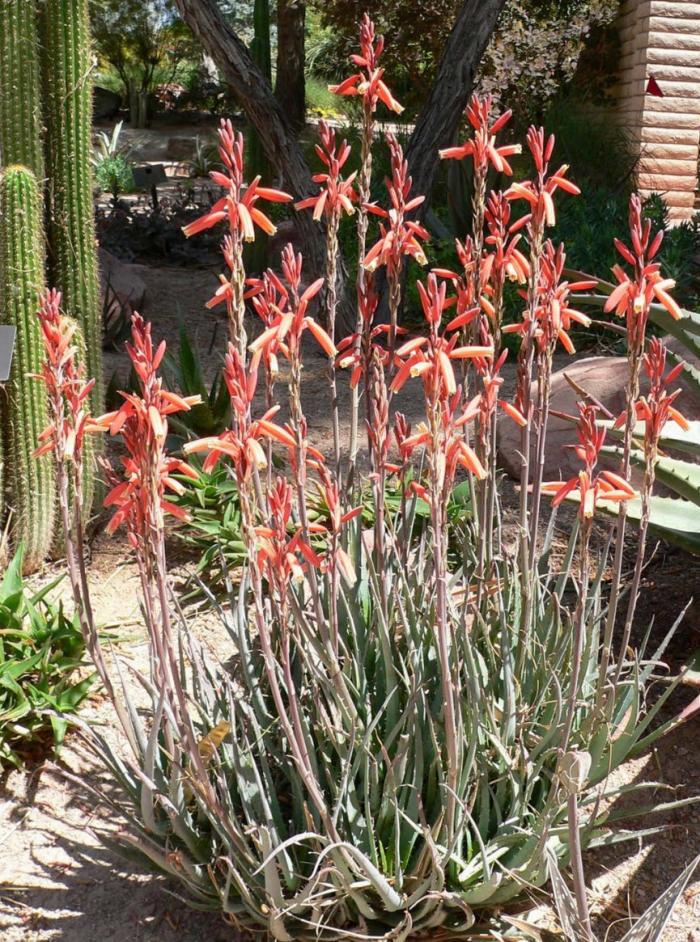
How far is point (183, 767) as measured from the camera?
165 centimetres

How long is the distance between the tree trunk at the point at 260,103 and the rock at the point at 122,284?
1.31m

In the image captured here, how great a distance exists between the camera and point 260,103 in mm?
5430

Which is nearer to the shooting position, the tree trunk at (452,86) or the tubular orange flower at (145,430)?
the tubular orange flower at (145,430)

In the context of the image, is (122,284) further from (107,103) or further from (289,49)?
(107,103)

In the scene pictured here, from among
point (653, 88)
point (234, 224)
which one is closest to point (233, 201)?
point (234, 224)

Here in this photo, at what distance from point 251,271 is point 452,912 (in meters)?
5.77

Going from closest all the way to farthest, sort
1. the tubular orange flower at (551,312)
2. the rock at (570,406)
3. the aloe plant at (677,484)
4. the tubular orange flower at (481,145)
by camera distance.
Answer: the tubular orange flower at (551,312) < the tubular orange flower at (481,145) < the aloe plant at (677,484) < the rock at (570,406)

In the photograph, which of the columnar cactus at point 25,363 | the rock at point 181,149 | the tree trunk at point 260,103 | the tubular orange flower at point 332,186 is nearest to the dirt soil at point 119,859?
the columnar cactus at point 25,363

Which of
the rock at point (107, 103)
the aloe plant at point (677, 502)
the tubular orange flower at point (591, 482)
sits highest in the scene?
the rock at point (107, 103)

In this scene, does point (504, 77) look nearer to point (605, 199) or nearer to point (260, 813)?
point (605, 199)

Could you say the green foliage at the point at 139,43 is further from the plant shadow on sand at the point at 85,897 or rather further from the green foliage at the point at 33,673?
the plant shadow on sand at the point at 85,897

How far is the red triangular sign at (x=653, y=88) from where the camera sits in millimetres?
9945

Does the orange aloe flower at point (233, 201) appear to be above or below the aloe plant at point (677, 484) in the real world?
above

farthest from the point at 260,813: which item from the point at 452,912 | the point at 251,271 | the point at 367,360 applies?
the point at 251,271
